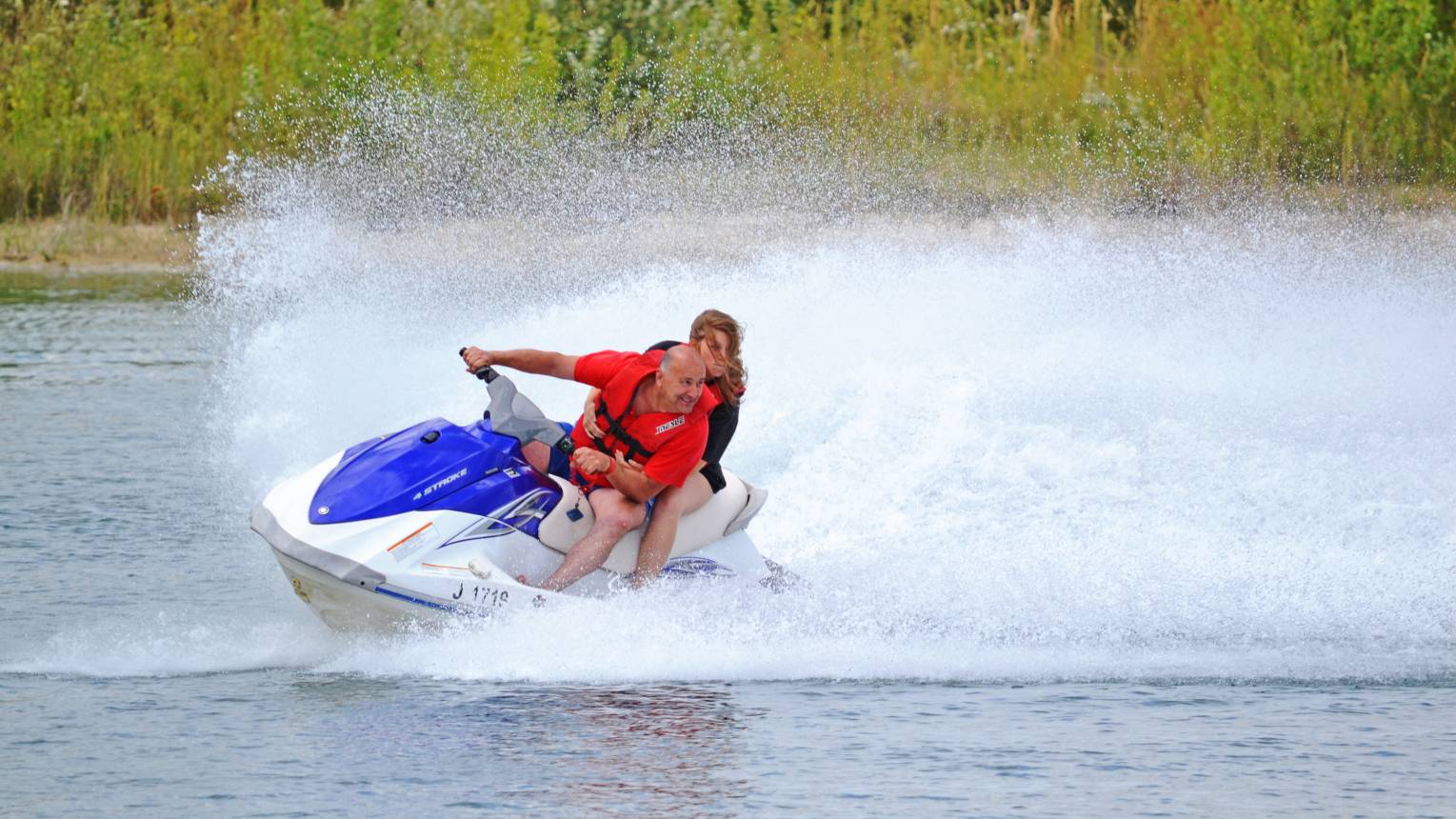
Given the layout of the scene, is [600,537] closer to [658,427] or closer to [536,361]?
[658,427]

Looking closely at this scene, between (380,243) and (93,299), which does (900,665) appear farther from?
(93,299)

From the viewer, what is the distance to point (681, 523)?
7.01 m

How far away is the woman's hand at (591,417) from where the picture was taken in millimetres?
6793

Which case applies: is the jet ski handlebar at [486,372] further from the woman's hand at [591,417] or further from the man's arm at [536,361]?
the woman's hand at [591,417]

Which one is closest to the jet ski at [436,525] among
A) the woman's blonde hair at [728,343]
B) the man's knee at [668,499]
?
the man's knee at [668,499]

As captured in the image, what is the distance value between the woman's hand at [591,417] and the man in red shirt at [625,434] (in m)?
0.02

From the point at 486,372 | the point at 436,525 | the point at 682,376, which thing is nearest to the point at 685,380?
the point at 682,376

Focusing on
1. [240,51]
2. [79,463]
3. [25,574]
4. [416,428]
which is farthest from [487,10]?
[416,428]

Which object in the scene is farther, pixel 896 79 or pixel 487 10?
pixel 487 10

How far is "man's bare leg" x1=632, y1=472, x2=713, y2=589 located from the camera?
22.6ft

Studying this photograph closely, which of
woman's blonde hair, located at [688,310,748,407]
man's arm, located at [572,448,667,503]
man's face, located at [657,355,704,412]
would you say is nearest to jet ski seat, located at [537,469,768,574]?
man's arm, located at [572,448,667,503]

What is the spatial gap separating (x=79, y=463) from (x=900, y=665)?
5.35m

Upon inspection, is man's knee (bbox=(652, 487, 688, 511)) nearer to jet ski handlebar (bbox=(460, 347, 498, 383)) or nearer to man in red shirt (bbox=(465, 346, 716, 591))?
man in red shirt (bbox=(465, 346, 716, 591))

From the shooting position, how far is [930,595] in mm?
7598
